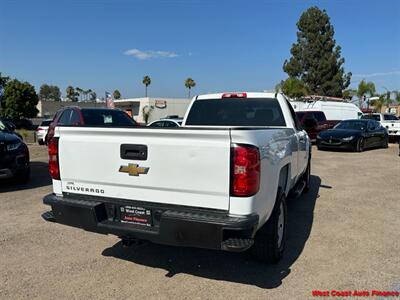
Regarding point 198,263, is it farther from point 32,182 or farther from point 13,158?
point 32,182

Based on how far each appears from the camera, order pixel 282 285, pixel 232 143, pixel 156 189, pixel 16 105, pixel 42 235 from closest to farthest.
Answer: pixel 232 143 → pixel 156 189 → pixel 282 285 → pixel 42 235 → pixel 16 105

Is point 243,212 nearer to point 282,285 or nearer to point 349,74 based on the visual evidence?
point 282,285

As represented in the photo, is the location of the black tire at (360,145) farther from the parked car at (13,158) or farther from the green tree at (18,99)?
the green tree at (18,99)

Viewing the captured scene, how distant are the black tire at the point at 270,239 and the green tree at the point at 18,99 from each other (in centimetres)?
4699

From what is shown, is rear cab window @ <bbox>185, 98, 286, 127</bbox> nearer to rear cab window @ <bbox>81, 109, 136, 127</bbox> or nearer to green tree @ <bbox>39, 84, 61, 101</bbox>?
rear cab window @ <bbox>81, 109, 136, 127</bbox>

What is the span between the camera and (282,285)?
3.69 metres

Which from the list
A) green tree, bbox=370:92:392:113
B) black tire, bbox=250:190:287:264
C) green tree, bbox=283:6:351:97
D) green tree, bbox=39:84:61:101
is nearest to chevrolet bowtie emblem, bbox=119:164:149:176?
black tire, bbox=250:190:287:264

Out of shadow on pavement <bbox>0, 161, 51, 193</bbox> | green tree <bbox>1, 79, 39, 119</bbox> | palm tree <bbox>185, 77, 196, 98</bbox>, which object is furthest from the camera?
palm tree <bbox>185, 77, 196, 98</bbox>

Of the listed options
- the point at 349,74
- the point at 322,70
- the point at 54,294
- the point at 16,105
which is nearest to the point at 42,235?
the point at 54,294

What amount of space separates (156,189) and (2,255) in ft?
7.60

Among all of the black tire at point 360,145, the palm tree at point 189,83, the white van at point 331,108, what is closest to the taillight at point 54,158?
the black tire at point 360,145

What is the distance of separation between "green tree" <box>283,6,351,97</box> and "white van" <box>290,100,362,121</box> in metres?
24.3

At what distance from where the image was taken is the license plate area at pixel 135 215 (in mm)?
3506

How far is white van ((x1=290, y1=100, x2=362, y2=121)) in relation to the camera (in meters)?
26.0
